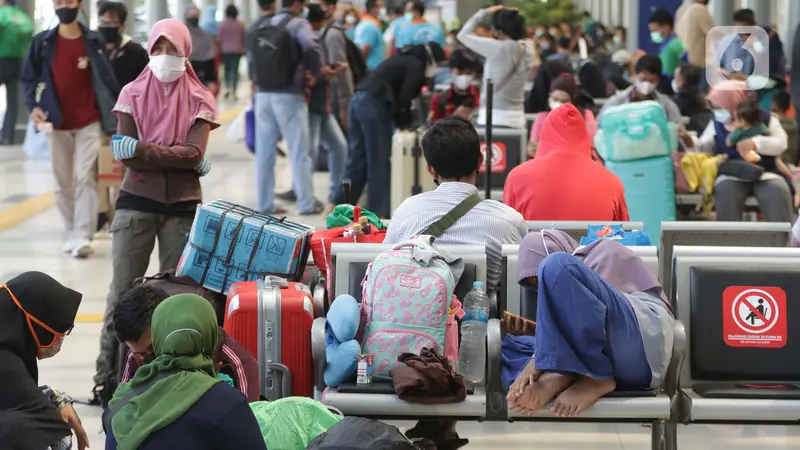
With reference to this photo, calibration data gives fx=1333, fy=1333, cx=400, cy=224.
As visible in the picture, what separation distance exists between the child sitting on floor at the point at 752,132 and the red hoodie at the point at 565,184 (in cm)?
290

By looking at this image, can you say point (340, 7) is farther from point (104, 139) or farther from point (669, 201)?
point (669, 201)

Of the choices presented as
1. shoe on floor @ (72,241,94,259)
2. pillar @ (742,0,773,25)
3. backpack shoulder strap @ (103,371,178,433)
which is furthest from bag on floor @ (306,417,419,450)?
pillar @ (742,0,773,25)

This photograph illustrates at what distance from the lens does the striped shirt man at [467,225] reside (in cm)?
510

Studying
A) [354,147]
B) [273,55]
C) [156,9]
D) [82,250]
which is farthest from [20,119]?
[156,9]

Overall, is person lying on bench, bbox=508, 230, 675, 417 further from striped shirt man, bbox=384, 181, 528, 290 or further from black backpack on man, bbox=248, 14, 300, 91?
black backpack on man, bbox=248, 14, 300, 91

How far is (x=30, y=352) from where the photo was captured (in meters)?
4.08

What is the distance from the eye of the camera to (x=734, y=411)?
14.8 ft

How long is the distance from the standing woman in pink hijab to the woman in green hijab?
2.66 metres

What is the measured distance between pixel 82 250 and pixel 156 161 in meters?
3.79

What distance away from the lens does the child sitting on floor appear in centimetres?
904

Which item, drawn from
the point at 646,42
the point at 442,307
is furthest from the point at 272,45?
the point at 646,42

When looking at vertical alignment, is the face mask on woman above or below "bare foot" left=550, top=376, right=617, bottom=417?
above

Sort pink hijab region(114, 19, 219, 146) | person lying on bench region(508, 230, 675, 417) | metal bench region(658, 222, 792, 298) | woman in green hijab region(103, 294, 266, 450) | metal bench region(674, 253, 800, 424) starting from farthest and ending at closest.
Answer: pink hijab region(114, 19, 219, 146)
metal bench region(658, 222, 792, 298)
metal bench region(674, 253, 800, 424)
person lying on bench region(508, 230, 675, 417)
woman in green hijab region(103, 294, 266, 450)

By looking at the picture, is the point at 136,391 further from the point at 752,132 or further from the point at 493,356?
the point at 752,132
